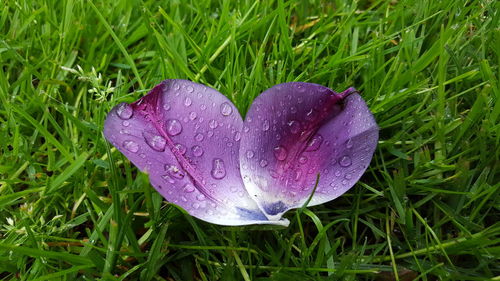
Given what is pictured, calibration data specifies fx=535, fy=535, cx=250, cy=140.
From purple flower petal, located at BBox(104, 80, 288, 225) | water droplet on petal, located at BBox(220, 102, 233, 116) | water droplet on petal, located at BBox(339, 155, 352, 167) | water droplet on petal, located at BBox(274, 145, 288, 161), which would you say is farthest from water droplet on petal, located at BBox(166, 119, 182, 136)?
water droplet on petal, located at BBox(339, 155, 352, 167)

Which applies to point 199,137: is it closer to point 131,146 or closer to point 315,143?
point 131,146

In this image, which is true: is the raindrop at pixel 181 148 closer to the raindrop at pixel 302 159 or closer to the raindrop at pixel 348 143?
the raindrop at pixel 302 159

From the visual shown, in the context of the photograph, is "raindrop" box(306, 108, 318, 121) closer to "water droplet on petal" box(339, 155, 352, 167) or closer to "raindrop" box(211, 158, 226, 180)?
"water droplet on petal" box(339, 155, 352, 167)

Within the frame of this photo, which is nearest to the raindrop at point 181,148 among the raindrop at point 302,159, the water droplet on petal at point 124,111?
the water droplet on petal at point 124,111

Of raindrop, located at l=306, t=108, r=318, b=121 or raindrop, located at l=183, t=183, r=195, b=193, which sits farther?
raindrop, located at l=306, t=108, r=318, b=121

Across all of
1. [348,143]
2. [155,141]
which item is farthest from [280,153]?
[155,141]
